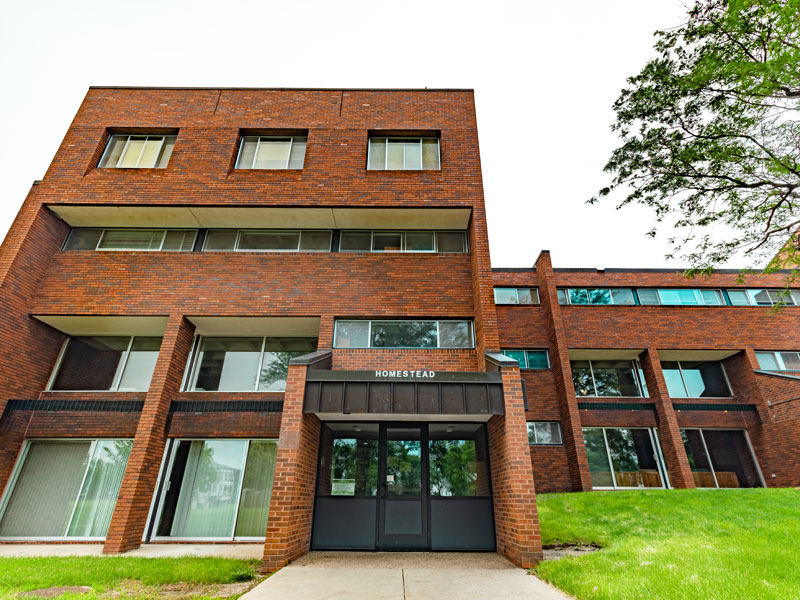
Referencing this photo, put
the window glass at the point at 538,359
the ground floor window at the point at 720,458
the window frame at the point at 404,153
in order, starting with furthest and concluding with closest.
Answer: the window glass at the point at 538,359 → the ground floor window at the point at 720,458 → the window frame at the point at 404,153

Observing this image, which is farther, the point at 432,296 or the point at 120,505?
the point at 432,296

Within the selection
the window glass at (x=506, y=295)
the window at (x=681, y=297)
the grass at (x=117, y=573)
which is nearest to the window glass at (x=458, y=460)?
the grass at (x=117, y=573)

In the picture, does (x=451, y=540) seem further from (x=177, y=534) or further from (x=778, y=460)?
(x=778, y=460)

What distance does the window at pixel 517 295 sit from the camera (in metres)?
17.3

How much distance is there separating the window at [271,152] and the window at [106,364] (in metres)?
5.98

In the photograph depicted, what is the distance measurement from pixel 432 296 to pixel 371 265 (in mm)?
1867

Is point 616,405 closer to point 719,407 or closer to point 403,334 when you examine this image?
point 719,407

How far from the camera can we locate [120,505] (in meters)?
7.99

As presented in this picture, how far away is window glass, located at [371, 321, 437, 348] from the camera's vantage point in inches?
375

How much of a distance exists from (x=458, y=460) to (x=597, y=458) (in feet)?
31.3

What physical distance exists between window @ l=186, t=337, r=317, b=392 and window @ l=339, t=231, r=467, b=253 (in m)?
3.05

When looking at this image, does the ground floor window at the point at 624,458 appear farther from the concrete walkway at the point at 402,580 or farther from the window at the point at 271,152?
the window at the point at 271,152

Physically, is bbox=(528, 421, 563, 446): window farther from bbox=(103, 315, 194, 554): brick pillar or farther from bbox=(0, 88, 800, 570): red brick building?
bbox=(103, 315, 194, 554): brick pillar

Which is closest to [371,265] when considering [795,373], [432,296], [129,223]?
[432,296]
